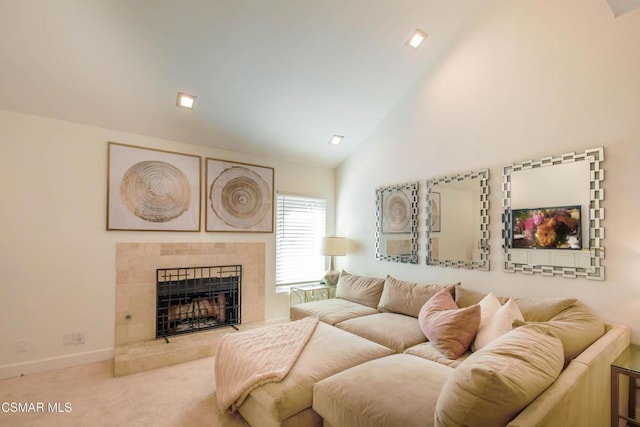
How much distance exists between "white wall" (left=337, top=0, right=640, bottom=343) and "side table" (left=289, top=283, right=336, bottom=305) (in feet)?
3.37

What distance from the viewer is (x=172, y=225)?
3656 millimetres

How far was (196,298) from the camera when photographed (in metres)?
3.79

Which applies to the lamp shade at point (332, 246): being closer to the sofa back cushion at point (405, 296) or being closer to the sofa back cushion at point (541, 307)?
the sofa back cushion at point (405, 296)

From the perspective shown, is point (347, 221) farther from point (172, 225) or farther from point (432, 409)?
point (432, 409)

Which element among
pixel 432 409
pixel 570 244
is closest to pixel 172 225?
pixel 432 409

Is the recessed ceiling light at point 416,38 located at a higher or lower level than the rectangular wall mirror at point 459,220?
higher

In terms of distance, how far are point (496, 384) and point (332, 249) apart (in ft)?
11.3

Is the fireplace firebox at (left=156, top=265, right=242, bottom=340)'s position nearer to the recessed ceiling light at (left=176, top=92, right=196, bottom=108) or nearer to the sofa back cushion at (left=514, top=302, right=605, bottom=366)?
the recessed ceiling light at (left=176, top=92, right=196, bottom=108)

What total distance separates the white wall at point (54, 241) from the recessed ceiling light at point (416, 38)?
125 inches

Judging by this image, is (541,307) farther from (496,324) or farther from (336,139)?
(336,139)

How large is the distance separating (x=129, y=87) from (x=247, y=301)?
2814 mm

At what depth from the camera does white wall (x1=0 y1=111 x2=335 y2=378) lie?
2863mm

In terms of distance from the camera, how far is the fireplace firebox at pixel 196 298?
11.7ft
